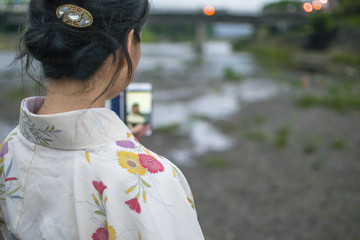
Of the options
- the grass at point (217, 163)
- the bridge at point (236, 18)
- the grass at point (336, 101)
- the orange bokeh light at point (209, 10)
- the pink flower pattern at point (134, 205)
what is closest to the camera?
the pink flower pattern at point (134, 205)

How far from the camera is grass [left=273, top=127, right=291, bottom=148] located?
209 inches

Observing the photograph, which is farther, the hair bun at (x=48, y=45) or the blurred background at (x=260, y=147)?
the blurred background at (x=260, y=147)

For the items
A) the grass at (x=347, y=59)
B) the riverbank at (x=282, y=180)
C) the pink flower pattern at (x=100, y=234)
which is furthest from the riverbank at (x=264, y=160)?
the grass at (x=347, y=59)

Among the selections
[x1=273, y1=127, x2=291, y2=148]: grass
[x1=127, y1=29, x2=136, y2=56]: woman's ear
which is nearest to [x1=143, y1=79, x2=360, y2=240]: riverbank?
[x1=273, y1=127, x2=291, y2=148]: grass

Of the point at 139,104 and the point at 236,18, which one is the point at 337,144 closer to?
the point at 139,104

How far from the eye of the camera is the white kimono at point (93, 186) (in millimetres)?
879

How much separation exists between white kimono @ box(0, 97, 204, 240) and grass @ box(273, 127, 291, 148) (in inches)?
180

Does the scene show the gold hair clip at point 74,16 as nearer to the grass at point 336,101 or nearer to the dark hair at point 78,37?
the dark hair at point 78,37

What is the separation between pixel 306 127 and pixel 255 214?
3143mm

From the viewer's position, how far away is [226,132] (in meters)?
6.25

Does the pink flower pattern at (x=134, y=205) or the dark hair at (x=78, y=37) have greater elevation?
the dark hair at (x=78, y=37)

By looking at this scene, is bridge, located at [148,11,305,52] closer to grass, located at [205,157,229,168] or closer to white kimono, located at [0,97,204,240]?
grass, located at [205,157,229,168]

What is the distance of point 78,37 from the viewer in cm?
90

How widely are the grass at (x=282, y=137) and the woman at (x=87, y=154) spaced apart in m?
4.57
